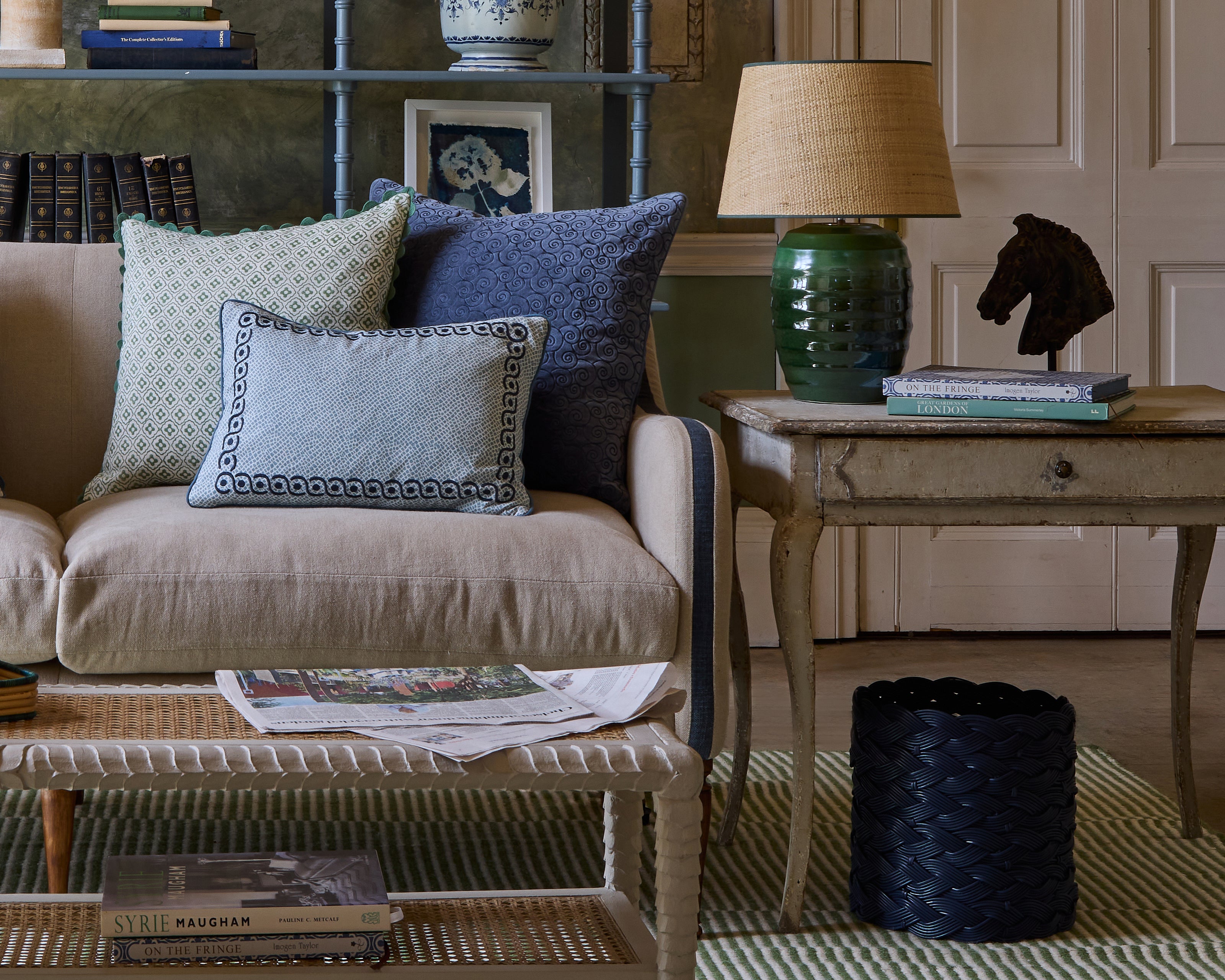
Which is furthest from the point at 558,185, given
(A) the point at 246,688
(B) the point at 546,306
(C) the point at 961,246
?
(A) the point at 246,688

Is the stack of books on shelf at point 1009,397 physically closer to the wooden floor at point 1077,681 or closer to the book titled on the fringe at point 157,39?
the wooden floor at point 1077,681

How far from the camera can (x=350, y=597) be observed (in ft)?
5.62

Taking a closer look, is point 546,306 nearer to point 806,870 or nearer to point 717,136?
point 806,870

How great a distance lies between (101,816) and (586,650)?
0.90 metres

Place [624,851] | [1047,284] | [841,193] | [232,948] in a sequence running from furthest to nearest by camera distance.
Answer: [1047,284] → [841,193] → [624,851] → [232,948]

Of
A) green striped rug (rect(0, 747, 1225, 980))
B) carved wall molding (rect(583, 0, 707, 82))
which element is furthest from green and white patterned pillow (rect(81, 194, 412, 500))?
carved wall molding (rect(583, 0, 707, 82))

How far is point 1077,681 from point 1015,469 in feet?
4.78

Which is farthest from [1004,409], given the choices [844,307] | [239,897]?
[239,897]

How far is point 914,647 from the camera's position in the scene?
336cm

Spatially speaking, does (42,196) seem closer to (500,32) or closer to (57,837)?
(500,32)

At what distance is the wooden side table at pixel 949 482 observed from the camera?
1.77m

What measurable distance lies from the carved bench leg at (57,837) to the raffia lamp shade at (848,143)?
3.88 feet

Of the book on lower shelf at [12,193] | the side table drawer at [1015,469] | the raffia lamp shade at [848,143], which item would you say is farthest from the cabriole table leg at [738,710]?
the book on lower shelf at [12,193]

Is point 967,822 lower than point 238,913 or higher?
lower
